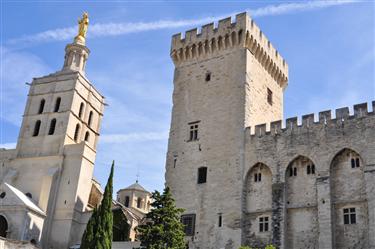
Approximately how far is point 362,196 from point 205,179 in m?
9.14

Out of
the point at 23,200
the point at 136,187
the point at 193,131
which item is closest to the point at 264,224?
the point at 193,131

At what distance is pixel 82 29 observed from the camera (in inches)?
1802

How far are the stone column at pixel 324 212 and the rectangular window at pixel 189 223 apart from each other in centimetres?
737

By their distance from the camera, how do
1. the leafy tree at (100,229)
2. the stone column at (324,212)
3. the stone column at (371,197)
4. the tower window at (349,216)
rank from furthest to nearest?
the leafy tree at (100,229) < the tower window at (349,216) < the stone column at (324,212) < the stone column at (371,197)

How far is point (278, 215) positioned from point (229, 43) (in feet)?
39.3

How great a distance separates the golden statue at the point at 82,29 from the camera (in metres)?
45.2

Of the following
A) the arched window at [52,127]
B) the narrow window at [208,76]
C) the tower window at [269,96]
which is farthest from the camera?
the arched window at [52,127]

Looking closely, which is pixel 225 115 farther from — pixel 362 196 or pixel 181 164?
pixel 362 196

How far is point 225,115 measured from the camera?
31.2 metres

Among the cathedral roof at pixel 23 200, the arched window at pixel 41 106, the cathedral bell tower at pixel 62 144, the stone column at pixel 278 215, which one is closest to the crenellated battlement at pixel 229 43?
the stone column at pixel 278 215

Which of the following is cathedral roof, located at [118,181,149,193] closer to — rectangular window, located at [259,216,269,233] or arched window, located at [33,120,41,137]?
arched window, located at [33,120,41,137]

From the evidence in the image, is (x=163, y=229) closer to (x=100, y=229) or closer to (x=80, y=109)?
(x=100, y=229)

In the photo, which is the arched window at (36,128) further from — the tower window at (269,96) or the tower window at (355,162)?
the tower window at (355,162)

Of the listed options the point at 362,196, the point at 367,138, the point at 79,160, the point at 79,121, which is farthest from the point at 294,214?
the point at 79,121
